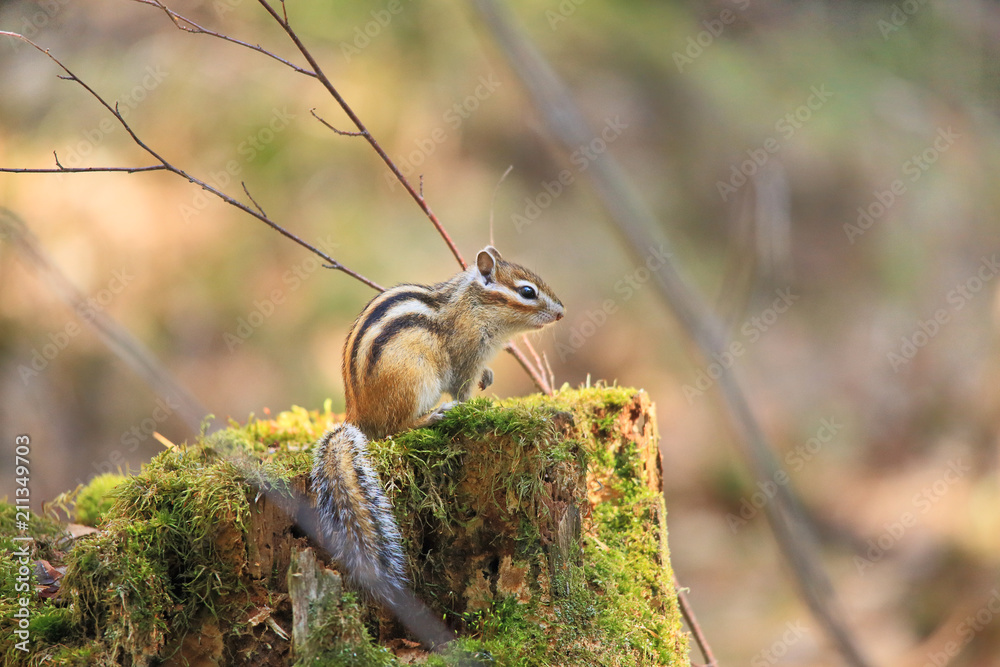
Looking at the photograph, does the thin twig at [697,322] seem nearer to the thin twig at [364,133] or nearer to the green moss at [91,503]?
the thin twig at [364,133]

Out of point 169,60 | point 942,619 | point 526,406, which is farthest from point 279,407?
point 942,619

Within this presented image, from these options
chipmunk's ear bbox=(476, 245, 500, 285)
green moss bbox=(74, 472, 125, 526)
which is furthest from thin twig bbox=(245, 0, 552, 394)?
green moss bbox=(74, 472, 125, 526)

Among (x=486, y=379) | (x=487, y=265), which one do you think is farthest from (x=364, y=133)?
(x=486, y=379)

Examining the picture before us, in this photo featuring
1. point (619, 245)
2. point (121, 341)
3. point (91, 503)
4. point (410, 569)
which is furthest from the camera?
point (619, 245)

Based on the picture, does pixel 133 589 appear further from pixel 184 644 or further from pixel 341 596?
pixel 341 596

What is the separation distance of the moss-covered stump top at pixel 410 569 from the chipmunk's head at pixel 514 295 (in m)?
0.74

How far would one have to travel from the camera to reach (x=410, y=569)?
2.40 meters

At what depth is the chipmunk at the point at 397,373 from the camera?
7.52ft

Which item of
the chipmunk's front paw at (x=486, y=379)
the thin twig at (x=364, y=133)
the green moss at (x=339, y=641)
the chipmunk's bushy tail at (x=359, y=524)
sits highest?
the thin twig at (x=364, y=133)

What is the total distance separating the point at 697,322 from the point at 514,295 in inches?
101

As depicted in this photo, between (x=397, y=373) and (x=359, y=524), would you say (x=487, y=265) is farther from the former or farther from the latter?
(x=359, y=524)

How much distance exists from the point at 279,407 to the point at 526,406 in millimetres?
4458

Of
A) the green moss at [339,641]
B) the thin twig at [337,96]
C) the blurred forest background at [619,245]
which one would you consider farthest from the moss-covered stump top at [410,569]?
the blurred forest background at [619,245]

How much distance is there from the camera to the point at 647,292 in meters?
7.73
